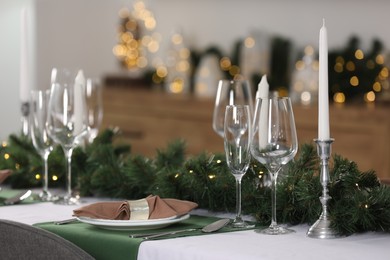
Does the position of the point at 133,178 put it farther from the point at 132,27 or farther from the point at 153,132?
the point at 132,27

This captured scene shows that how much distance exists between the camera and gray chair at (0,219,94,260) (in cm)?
142

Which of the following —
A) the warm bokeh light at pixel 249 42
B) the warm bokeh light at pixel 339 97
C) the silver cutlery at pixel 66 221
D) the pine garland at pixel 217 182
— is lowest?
the silver cutlery at pixel 66 221

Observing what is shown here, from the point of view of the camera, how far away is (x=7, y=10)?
4461mm

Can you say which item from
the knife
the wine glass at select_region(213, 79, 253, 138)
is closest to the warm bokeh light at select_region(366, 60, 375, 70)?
the wine glass at select_region(213, 79, 253, 138)

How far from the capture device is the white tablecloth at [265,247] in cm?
137

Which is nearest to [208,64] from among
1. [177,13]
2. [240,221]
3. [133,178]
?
[177,13]

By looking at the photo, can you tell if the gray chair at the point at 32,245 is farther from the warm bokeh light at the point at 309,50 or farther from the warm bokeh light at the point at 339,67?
the warm bokeh light at the point at 309,50

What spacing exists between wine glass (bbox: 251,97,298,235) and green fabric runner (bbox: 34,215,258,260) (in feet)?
0.46

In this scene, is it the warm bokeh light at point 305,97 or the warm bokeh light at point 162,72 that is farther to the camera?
the warm bokeh light at point 162,72

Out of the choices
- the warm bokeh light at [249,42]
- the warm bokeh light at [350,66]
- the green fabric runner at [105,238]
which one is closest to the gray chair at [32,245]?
the green fabric runner at [105,238]

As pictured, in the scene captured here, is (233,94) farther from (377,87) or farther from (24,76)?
(377,87)

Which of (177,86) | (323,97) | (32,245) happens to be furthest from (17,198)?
(177,86)

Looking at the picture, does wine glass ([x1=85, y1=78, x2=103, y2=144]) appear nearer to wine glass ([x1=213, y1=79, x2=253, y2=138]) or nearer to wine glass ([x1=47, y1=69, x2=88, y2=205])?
wine glass ([x1=47, y1=69, x2=88, y2=205])

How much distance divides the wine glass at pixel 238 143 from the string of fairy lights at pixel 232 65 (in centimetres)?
224
